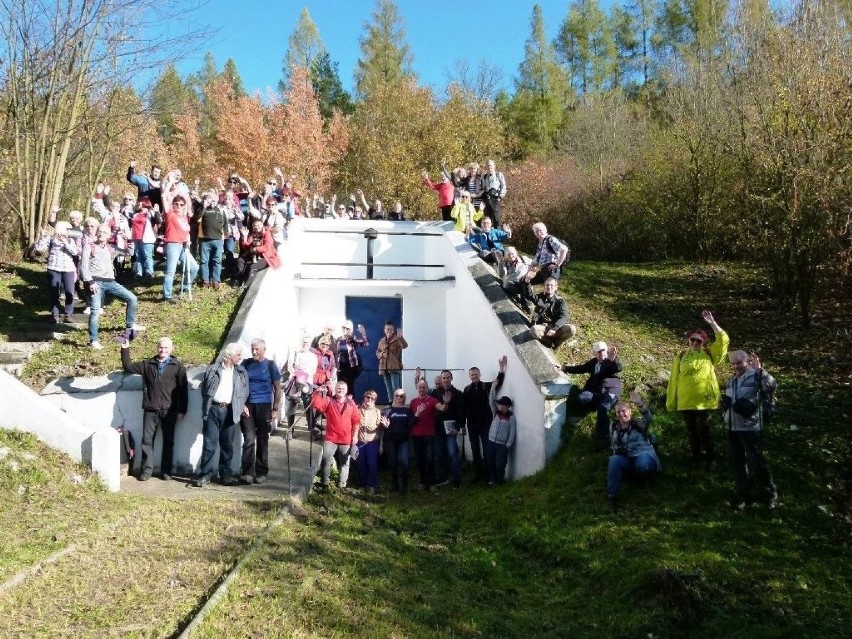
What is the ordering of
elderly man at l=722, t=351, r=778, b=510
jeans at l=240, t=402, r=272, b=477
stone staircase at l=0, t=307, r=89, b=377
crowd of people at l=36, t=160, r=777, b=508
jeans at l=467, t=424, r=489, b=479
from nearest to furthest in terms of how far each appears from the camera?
elderly man at l=722, t=351, r=778, b=510 < crowd of people at l=36, t=160, r=777, b=508 < jeans at l=240, t=402, r=272, b=477 < jeans at l=467, t=424, r=489, b=479 < stone staircase at l=0, t=307, r=89, b=377

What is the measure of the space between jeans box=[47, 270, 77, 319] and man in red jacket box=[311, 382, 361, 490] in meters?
5.03

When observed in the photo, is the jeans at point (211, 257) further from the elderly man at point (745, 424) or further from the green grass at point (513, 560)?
the elderly man at point (745, 424)

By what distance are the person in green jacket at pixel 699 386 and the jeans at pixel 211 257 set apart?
360 inches

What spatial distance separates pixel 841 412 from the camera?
9.90 metres

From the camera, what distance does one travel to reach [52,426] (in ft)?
28.2

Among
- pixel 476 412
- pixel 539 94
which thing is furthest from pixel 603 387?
pixel 539 94

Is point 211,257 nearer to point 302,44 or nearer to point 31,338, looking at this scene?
point 31,338

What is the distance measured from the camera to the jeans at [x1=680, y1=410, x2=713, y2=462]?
8.38m

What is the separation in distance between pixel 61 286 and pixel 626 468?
9796mm

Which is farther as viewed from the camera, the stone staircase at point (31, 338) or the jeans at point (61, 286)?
the jeans at point (61, 286)

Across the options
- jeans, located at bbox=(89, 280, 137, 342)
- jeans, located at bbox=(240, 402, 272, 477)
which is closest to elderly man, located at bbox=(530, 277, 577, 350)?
jeans, located at bbox=(240, 402, 272, 477)

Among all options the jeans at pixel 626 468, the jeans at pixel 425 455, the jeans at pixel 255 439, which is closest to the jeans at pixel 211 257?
the jeans at pixel 255 439

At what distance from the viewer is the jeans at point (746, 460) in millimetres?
7449

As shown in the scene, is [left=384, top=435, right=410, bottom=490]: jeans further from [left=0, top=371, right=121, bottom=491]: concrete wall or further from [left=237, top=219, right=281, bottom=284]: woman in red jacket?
[left=237, top=219, right=281, bottom=284]: woman in red jacket
